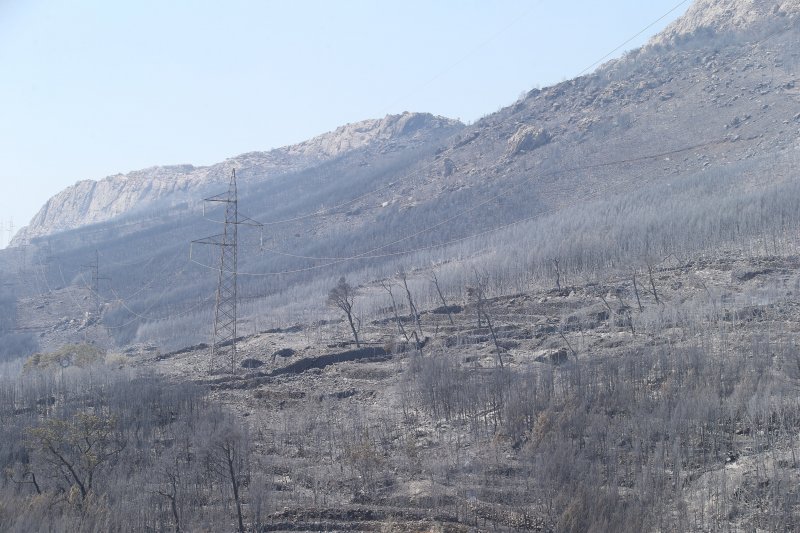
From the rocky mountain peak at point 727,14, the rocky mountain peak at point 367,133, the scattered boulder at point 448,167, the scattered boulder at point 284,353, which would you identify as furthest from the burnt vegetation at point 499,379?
the rocky mountain peak at point 367,133

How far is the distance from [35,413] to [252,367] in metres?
9.53

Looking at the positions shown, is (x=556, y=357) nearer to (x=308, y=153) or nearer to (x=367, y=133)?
(x=367, y=133)

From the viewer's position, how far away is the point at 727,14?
355 feet

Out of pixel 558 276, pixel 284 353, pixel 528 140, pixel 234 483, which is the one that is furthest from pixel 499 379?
pixel 528 140

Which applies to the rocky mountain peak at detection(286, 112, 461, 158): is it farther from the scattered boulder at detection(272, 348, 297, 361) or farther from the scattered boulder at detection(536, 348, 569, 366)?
the scattered boulder at detection(536, 348, 569, 366)

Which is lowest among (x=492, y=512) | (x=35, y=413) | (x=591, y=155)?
(x=492, y=512)

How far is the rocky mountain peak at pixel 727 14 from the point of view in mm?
99250

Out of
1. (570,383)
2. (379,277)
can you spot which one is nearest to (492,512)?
(570,383)

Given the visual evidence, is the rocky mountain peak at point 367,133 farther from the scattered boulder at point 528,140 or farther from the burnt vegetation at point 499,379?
the burnt vegetation at point 499,379

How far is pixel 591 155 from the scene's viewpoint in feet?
280

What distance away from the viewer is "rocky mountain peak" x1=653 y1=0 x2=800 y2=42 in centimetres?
9925

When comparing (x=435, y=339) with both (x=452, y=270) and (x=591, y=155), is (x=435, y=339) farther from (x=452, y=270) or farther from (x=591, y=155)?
(x=591, y=155)

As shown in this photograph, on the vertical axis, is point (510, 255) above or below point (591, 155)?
below

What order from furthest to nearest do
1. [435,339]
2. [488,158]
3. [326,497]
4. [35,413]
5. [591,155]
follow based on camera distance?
[488,158], [591,155], [435,339], [35,413], [326,497]
